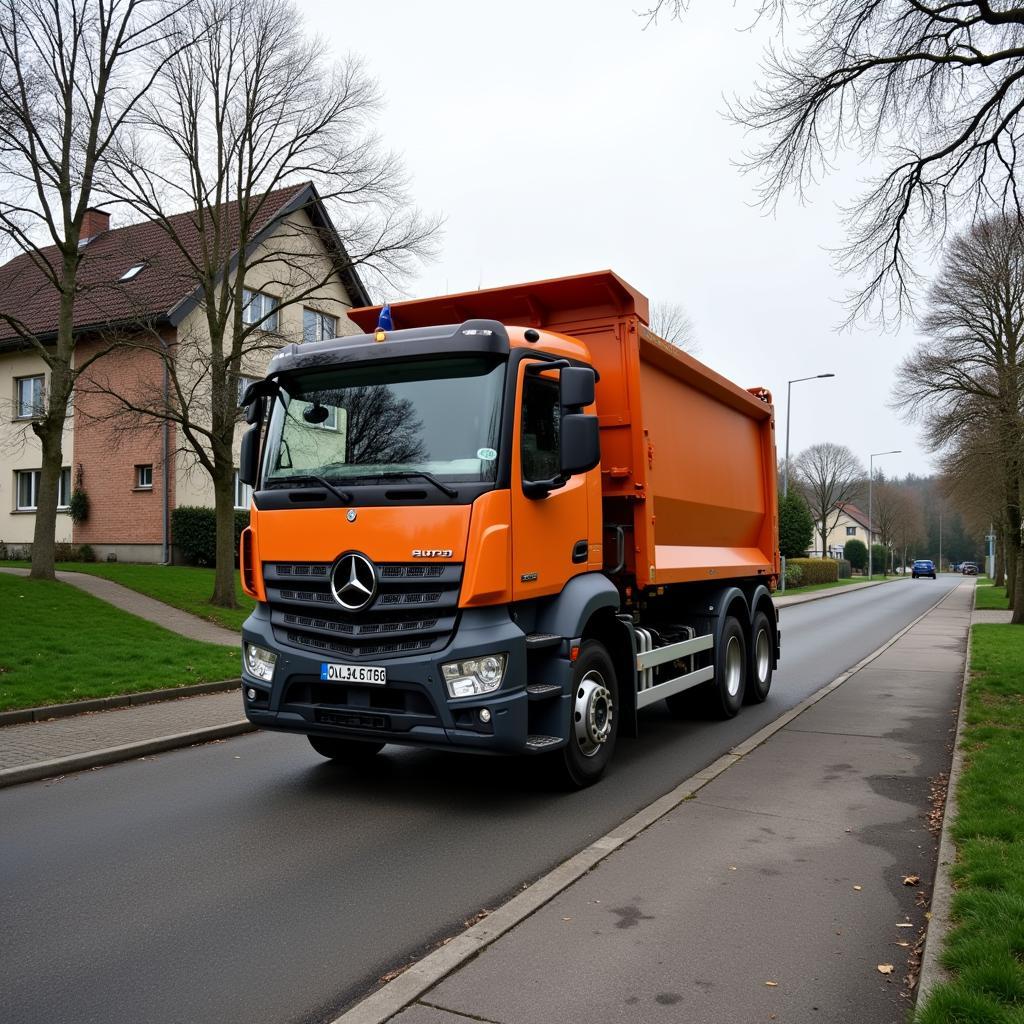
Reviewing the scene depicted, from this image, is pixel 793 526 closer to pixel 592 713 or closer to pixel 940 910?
pixel 592 713

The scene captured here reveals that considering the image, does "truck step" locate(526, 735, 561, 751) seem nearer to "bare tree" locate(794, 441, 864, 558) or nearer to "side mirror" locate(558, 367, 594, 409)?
"side mirror" locate(558, 367, 594, 409)

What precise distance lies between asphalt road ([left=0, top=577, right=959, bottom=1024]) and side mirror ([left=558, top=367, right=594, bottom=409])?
2541 mm

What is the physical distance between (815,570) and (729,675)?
1708 inches

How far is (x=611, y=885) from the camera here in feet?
15.2

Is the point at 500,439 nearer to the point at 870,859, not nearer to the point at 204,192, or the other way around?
the point at 870,859

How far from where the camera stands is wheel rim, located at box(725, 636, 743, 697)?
945cm

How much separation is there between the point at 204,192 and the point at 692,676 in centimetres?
1471

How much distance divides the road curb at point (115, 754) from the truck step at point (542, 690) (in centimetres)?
376

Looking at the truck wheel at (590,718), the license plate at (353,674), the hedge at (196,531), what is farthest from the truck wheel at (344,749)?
the hedge at (196,531)

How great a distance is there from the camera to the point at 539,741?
5758mm

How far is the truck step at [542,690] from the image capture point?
18.5 ft

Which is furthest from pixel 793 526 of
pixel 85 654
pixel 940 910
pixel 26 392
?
pixel 940 910

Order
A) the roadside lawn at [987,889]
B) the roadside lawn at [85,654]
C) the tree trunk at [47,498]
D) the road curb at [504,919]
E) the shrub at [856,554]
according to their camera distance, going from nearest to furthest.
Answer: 1. the roadside lawn at [987,889]
2. the road curb at [504,919]
3. the roadside lawn at [85,654]
4. the tree trunk at [47,498]
5. the shrub at [856,554]

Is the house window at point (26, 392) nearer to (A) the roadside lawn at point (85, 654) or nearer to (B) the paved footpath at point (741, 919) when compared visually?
(A) the roadside lawn at point (85, 654)
